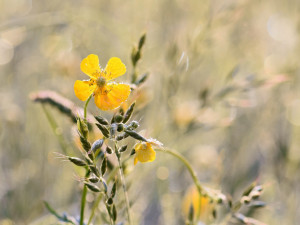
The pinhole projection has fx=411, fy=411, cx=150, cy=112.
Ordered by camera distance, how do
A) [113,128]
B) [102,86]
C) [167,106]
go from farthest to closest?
[167,106], [102,86], [113,128]

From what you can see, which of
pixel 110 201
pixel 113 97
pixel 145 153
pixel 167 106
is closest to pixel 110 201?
pixel 110 201

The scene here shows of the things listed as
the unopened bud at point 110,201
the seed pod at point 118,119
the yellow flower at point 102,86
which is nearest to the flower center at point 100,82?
the yellow flower at point 102,86

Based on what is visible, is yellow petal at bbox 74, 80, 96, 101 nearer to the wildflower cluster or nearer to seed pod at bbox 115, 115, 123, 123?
the wildflower cluster

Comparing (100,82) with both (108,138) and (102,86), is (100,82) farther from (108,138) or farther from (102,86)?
(108,138)

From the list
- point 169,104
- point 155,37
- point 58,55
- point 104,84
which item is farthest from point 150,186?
point 104,84

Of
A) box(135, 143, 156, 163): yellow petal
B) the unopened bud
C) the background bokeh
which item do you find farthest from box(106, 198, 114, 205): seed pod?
the background bokeh

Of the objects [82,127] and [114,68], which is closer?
[82,127]
